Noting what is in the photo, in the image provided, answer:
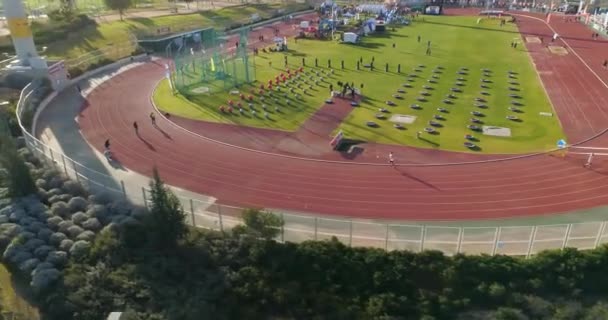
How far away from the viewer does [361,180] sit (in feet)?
105

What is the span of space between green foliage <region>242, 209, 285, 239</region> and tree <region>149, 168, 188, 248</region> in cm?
359

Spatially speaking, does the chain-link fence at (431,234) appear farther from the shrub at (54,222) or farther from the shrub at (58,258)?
the shrub at (58,258)

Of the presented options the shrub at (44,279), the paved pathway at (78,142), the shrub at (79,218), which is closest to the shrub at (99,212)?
the shrub at (79,218)

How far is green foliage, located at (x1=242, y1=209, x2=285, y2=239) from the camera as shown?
2397 centimetres

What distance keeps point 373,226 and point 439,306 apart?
5359 mm

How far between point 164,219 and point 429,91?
34950 mm

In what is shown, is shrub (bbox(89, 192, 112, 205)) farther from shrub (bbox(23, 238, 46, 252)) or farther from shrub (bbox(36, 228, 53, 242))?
shrub (bbox(23, 238, 46, 252))

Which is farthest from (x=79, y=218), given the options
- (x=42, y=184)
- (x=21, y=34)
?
(x=21, y=34)

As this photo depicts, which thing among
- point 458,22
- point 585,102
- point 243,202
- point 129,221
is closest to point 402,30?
point 458,22

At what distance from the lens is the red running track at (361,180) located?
28969 mm

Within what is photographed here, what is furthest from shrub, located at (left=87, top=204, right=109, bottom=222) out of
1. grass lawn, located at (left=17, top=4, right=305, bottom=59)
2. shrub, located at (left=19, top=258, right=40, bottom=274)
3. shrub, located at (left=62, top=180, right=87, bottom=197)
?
grass lawn, located at (left=17, top=4, right=305, bottom=59)

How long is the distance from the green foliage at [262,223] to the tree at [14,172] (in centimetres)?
1460

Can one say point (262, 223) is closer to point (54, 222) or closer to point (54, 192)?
point (54, 222)

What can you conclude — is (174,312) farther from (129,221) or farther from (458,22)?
(458,22)
